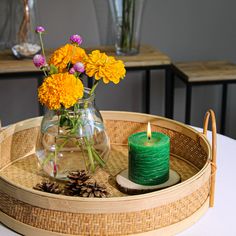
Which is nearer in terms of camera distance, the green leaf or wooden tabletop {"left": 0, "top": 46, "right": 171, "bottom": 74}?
the green leaf

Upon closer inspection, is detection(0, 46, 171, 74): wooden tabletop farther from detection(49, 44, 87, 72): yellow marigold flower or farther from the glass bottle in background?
detection(49, 44, 87, 72): yellow marigold flower

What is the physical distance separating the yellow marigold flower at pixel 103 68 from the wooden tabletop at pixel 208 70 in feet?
4.68

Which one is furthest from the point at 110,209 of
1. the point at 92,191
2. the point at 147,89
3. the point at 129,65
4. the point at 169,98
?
the point at 147,89

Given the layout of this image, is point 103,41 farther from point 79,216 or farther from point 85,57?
point 79,216

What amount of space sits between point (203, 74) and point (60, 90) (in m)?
1.56

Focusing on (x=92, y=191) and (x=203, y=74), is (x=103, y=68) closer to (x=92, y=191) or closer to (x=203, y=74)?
(x=92, y=191)

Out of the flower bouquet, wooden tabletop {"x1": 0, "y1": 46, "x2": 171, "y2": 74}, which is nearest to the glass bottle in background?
wooden tabletop {"x1": 0, "y1": 46, "x2": 171, "y2": 74}

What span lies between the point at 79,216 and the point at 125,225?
0.07 meters

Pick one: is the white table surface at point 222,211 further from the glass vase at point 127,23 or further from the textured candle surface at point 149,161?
the glass vase at point 127,23

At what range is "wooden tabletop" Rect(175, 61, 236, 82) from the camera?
2.35 m

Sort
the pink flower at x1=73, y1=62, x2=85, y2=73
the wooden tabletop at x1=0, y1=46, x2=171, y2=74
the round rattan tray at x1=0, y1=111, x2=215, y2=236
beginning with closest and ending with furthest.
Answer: the round rattan tray at x1=0, y1=111, x2=215, y2=236, the pink flower at x1=73, y1=62, x2=85, y2=73, the wooden tabletop at x1=0, y1=46, x2=171, y2=74

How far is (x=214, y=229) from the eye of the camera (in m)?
0.90

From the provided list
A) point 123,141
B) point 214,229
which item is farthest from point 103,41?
point 214,229

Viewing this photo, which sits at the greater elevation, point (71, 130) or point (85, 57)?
point (85, 57)
